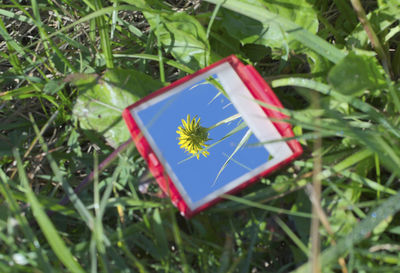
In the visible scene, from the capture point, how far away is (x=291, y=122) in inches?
43.5

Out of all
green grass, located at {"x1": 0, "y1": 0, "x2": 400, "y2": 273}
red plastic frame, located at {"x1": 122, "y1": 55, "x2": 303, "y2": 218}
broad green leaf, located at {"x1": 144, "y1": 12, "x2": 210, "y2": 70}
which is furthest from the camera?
broad green leaf, located at {"x1": 144, "y1": 12, "x2": 210, "y2": 70}

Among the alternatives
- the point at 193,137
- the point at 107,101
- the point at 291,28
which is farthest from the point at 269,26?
the point at 107,101

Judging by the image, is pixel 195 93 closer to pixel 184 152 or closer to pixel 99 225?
pixel 184 152

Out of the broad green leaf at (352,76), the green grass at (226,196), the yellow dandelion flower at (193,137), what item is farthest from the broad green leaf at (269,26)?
the yellow dandelion flower at (193,137)

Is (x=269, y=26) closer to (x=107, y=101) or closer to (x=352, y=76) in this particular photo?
(x=352, y=76)

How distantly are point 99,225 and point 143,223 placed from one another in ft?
0.75

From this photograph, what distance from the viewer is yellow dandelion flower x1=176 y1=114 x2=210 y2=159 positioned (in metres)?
1.27

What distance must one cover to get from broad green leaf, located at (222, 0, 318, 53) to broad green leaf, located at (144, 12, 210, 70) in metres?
0.08

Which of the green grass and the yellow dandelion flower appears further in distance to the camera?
the yellow dandelion flower

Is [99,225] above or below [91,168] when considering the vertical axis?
below

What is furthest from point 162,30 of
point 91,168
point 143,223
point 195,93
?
point 143,223

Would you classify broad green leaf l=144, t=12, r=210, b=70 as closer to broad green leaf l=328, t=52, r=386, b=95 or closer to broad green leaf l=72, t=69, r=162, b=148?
broad green leaf l=72, t=69, r=162, b=148

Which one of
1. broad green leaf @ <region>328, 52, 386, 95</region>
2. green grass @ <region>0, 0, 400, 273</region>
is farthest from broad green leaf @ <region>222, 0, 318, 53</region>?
broad green leaf @ <region>328, 52, 386, 95</region>

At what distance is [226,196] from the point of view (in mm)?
1078
